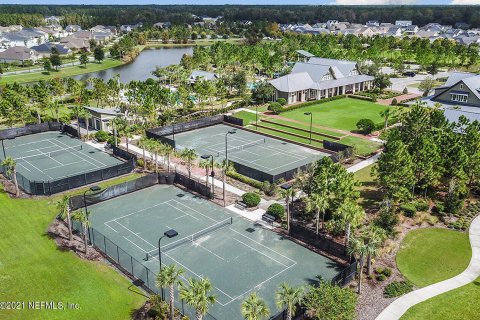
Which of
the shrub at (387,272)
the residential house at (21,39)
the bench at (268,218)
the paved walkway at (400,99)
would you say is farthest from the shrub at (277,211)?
the residential house at (21,39)

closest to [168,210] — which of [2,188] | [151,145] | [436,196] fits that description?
[151,145]

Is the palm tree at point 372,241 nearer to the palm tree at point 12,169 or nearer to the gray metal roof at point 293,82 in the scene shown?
the palm tree at point 12,169

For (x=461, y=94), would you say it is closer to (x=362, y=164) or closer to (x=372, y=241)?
(x=362, y=164)

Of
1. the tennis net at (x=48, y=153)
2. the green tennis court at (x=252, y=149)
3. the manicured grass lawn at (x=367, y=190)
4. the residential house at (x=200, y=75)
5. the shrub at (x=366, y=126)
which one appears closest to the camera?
the manicured grass lawn at (x=367, y=190)

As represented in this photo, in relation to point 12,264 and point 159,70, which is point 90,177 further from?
point 159,70

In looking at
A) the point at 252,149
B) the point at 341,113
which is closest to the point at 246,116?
the point at 341,113

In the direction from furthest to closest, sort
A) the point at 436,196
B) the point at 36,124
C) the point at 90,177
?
the point at 36,124 < the point at 90,177 < the point at 436,196
